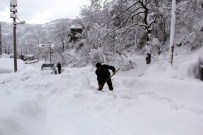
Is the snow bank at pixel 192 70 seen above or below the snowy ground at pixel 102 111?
above

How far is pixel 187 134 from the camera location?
17.5 ft

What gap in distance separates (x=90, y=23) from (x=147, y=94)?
62.2 feet

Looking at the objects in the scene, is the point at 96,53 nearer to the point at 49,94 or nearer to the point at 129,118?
the point at 49,94

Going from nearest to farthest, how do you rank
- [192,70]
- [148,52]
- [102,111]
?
[102,111]
[192,70]
[148,52]

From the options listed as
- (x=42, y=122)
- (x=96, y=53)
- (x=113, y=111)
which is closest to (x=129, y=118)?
Result: (x=113, y=111)

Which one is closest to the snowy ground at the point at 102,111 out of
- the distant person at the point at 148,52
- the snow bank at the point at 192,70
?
the snow bank at the point at 192,70

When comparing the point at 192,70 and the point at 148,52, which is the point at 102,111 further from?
the point at 148,52

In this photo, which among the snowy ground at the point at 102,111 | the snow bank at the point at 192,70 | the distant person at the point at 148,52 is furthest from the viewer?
the distant person at the point at 148,52

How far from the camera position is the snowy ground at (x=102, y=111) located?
547 centimetres

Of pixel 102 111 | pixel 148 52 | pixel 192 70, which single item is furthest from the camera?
pixel 148 52

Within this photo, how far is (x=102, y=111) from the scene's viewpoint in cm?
707

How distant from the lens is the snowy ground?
17.9 ft

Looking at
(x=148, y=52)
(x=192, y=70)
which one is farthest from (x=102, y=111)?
(x=148, y=52)

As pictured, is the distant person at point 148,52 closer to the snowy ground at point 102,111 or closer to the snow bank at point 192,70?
the snow bank at point 192,70
